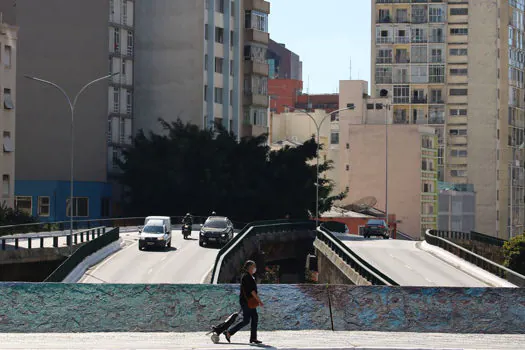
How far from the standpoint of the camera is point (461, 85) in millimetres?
173875

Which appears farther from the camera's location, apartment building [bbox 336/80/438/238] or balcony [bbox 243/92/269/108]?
apartment building [bbox 336/80/438/238]

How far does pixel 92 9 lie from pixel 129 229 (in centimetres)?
2807

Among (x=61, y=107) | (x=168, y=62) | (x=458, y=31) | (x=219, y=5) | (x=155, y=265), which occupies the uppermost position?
(x=458, y=31)

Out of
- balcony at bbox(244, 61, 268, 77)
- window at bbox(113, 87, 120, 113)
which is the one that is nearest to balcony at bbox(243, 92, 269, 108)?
balcony at bbox(244, 61, 268, 77)

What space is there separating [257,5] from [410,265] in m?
64.3

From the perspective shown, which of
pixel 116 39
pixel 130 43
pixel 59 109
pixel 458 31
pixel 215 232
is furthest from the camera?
pixel 458 31

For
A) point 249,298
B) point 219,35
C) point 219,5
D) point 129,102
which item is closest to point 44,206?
point 129,102

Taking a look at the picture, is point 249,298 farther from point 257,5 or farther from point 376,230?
point 257,5

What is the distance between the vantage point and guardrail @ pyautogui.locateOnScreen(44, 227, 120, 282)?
47147 millimetres

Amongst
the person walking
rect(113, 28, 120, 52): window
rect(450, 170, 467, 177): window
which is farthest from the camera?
rect(450, 170, 467, 177): window

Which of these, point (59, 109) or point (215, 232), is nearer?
point (215, 232)

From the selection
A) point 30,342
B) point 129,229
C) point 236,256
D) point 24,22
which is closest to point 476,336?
point 30,342

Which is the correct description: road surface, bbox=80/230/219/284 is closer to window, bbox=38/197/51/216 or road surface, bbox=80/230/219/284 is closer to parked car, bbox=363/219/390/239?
parked car, bbox=363/219/390/239

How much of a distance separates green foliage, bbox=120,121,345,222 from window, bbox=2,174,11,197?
606 inches
